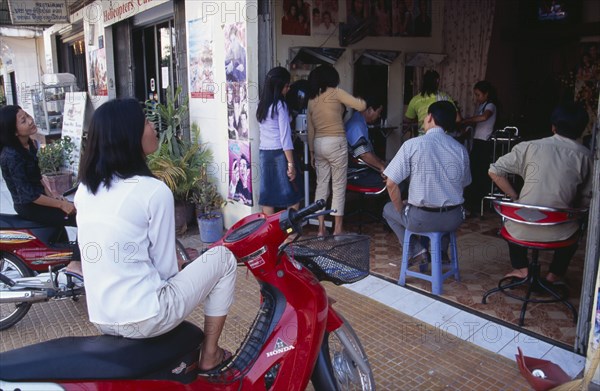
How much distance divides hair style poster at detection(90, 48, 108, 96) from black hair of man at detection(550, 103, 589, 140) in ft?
26.5

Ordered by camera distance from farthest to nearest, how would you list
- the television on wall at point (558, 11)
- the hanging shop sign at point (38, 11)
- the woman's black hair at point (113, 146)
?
the hanging shop sign at point (38, 11)
the television on wall at point (558, 11)
the woman's black hair at point (113, 146)

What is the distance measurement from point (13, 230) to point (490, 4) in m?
7.39

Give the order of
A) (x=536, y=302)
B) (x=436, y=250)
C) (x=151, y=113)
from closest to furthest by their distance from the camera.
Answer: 1. (x=536, y=302)
2. (x=436, y=250)
3. (x=151, y=113)

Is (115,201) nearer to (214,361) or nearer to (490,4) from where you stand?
(214,361)

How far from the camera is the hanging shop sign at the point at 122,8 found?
24.2ft

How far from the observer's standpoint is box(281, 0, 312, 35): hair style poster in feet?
20.9

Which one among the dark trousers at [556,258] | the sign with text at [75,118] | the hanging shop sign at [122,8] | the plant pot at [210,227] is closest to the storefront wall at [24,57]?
the sign with text at [75,118]

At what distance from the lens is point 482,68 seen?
8055 millimetres

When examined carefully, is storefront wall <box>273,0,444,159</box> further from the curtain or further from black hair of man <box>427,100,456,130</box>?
black hair of man <box>427,100,456,130</box>

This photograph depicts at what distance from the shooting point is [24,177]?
149 inches

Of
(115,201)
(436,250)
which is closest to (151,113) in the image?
(436,250)

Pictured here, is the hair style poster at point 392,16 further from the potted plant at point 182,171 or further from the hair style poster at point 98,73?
the hair style poster at point 98,73

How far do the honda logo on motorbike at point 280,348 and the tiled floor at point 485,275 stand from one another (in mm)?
2155

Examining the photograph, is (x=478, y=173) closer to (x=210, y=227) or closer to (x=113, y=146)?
(x=210, y=227)
